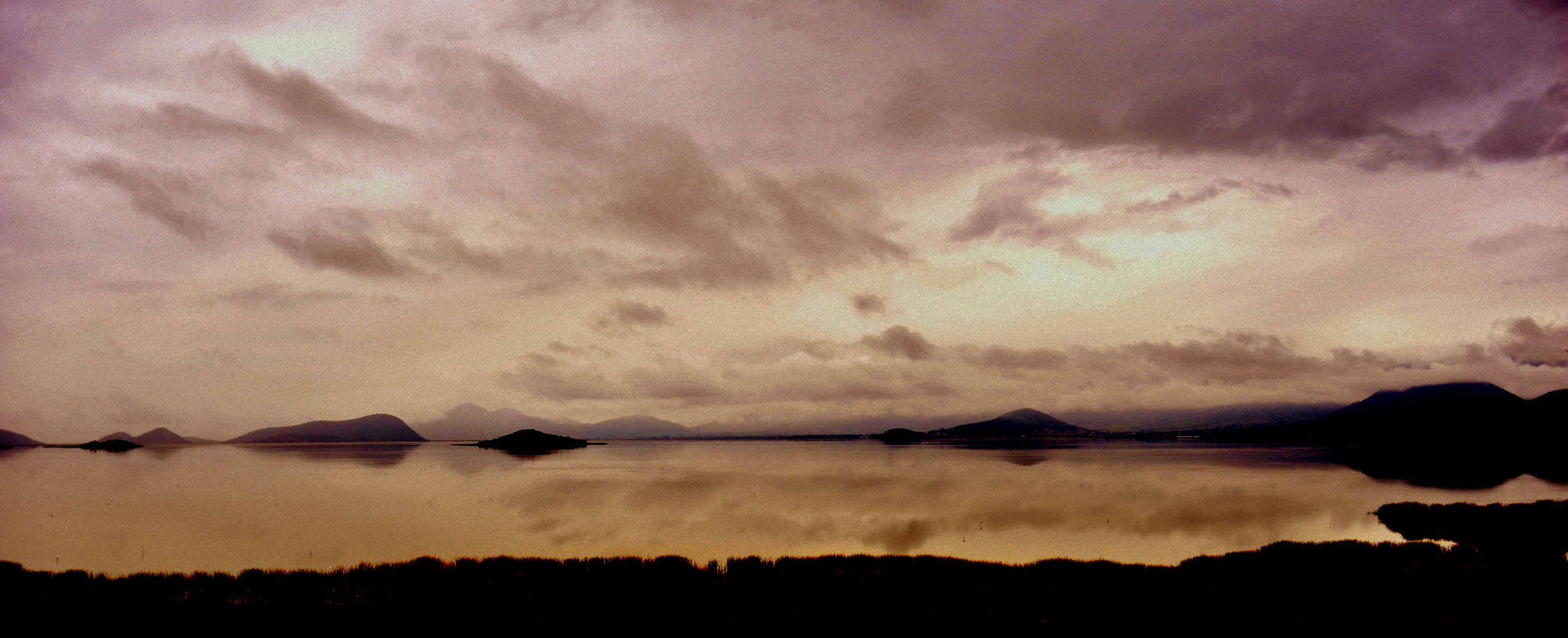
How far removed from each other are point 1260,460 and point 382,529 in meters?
125

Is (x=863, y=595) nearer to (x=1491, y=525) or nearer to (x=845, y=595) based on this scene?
(x=845, y=595)

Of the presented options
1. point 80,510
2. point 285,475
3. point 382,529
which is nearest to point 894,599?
point 382,529

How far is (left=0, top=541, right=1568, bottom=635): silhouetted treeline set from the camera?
61.9 ft

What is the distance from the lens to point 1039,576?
24.6 meters

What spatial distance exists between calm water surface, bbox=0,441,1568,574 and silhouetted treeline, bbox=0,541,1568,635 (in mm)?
7621

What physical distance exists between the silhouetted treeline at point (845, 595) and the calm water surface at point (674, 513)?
762 centimetres

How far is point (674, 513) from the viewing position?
4912cm

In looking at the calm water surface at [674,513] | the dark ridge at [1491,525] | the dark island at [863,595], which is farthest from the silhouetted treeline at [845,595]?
the dark ridge at [1491,525]

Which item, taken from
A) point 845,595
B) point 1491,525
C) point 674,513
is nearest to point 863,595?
point 845,595

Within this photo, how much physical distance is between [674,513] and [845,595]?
29.2 meters

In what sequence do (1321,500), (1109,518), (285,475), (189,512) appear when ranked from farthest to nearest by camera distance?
(285,475)
(1321,500)
(189,512)
(1109,518)

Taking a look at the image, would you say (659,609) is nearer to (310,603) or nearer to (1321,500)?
(310,603)

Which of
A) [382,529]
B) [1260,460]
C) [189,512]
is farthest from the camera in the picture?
[1260,460]

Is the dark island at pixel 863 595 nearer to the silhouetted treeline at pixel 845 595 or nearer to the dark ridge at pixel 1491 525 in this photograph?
the silhouetted treeline at pixel 845 595
